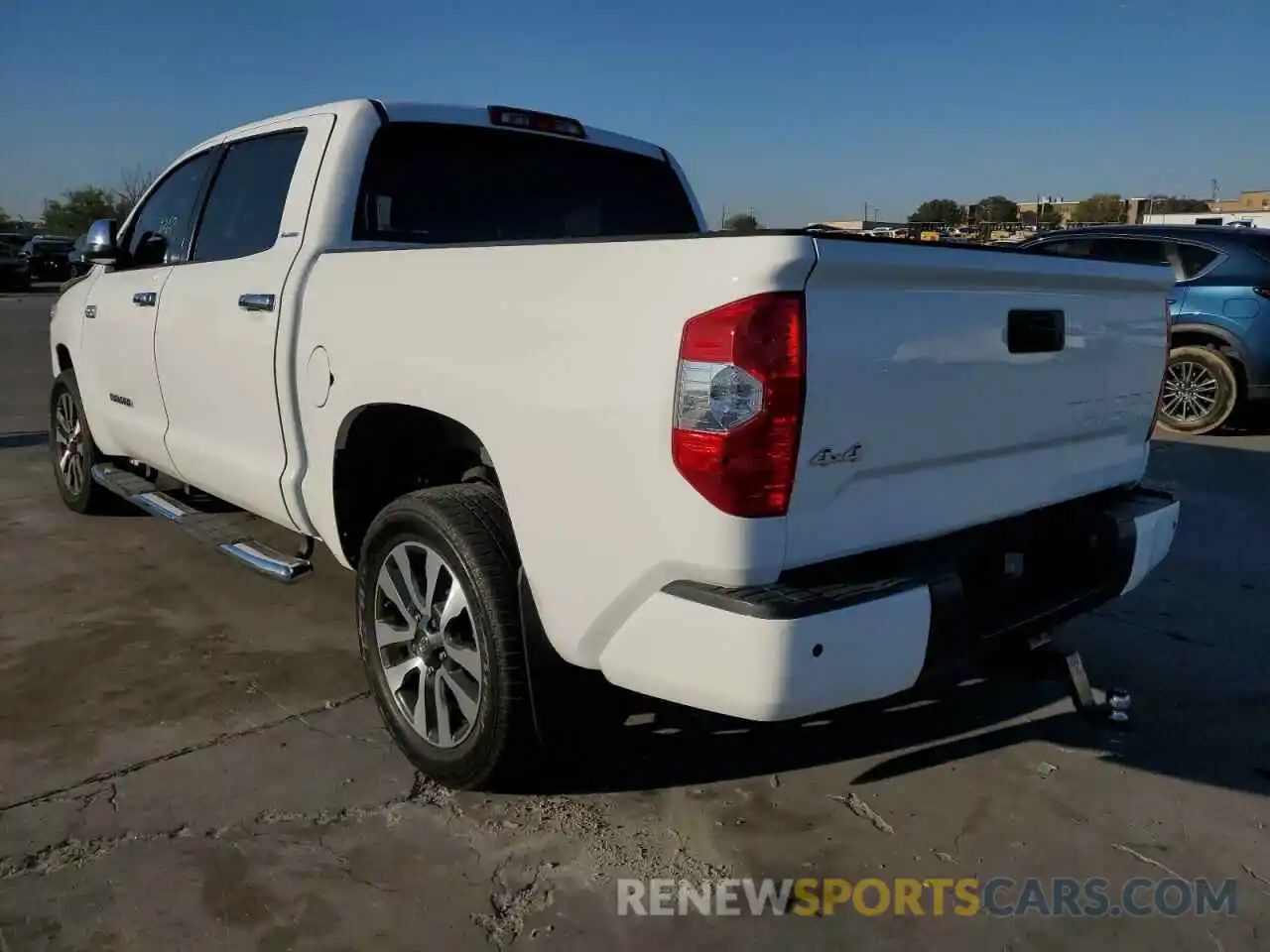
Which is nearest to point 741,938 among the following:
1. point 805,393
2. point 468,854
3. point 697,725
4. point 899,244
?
point 468,854

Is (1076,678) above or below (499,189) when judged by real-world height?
below

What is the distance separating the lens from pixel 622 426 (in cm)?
228

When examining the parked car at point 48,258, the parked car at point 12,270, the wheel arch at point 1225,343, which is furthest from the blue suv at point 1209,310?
the parked car at point 48,258

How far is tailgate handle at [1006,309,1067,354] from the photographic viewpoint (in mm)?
2678

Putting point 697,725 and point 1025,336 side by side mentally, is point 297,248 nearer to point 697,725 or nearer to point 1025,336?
point 697,725

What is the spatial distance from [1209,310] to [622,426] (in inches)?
347

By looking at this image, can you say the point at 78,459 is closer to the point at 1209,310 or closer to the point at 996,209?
the point at 1209,310

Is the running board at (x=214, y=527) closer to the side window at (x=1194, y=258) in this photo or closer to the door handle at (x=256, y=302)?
the door handle at (x=256, y=302)

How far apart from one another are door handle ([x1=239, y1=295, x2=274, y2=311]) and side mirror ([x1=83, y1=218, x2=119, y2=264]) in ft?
5.52

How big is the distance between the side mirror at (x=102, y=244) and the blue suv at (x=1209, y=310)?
26.5 ft

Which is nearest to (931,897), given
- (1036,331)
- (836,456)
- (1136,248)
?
(836,456)

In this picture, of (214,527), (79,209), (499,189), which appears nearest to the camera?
(499,189)

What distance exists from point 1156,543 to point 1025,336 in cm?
94

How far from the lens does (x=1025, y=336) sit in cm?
272
